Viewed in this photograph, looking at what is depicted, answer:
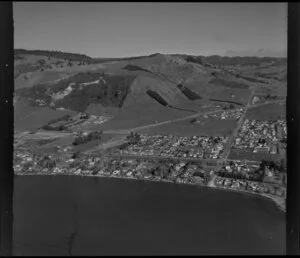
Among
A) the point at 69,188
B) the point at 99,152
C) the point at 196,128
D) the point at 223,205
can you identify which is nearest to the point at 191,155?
the point at 196,128

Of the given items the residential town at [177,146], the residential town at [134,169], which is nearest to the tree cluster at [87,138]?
the residential town at [134,169]

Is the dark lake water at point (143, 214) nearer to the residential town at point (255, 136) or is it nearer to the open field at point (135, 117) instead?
the open field at point (135, 117)

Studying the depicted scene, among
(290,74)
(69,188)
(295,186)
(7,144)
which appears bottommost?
(69,188)

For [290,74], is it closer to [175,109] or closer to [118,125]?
[118,125]

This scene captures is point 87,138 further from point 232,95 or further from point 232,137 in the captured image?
point 232,95

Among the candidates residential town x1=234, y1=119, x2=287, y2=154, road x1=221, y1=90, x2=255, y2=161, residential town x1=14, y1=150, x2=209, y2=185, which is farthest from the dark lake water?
residential town x1=234, y1=119, x2=287, y2=154
